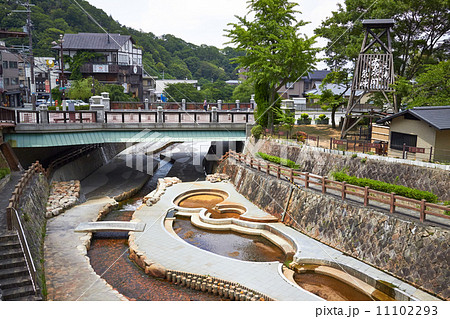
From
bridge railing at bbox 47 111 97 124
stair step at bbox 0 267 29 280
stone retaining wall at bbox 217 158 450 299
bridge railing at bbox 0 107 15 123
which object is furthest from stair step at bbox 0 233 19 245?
bridge railing at bbox 47 111 97 124

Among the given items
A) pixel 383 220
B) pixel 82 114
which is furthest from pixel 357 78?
pixel 82 114

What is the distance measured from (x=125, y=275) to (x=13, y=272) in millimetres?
4632

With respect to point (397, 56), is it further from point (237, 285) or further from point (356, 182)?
point (237, 285)

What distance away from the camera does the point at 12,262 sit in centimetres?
1221

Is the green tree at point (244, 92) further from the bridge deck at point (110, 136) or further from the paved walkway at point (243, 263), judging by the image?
the paved walkway at point (243, 263)

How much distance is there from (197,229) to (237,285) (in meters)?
7.39

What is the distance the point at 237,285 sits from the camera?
44.5 feet

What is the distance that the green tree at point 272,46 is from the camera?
3092 cm

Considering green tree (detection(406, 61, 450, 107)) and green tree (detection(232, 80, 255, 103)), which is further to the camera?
green tree (detection(232, 80, 255, 103))

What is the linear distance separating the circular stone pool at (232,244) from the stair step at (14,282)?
8.30m

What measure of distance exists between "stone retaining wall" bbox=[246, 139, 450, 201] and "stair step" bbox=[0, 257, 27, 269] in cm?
1768

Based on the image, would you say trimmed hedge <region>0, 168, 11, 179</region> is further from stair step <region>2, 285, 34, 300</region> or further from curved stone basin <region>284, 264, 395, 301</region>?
curved stone basin <region>284, 264, 395, 301</region>

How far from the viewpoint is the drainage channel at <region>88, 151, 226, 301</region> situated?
13.8 meters

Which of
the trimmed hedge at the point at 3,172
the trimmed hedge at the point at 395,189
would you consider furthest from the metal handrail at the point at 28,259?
the trimmed hedge at the point at 395,189
